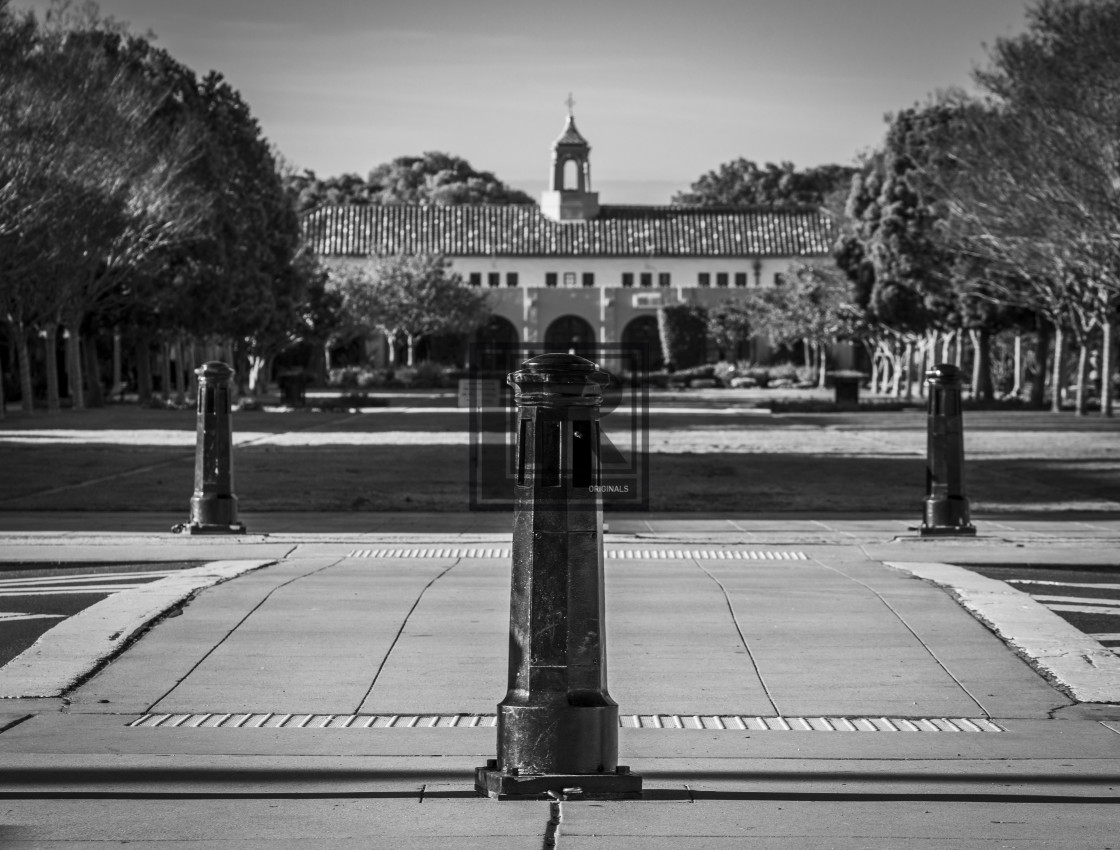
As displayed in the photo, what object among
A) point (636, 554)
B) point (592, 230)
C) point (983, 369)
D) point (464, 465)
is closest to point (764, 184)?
point (592, 230)

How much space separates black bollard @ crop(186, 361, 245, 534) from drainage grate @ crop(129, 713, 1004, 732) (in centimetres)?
732

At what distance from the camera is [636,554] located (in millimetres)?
13445

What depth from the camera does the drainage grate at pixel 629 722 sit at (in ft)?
24.7

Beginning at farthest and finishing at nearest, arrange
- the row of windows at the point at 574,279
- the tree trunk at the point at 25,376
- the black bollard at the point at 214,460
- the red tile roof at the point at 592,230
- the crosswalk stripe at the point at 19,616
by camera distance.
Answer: the row of windows at the point at 574,279, the red tile roof at the point at 592,230, the tree trunk at the point at 25,376, the black bollard at the point at 214,460, the crosswalk stripe at the point at 19,616

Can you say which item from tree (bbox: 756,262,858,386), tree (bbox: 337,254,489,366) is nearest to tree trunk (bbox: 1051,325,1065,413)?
tree (bbox: 756,262,858,386)

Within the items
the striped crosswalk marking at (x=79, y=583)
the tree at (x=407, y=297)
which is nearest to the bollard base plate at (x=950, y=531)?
the striped crosswalk marking at (x=79, y=583)

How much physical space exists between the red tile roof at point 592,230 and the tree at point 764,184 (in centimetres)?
2831

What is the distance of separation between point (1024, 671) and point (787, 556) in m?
4.83

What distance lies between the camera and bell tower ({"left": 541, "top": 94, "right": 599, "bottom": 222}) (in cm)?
11394

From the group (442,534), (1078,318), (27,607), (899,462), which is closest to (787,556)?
(442,534)

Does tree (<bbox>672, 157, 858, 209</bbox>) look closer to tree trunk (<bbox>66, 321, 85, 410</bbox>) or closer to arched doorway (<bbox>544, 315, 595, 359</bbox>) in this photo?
arched doorway (<bbox>544, 315, 595, 359</bbox>)

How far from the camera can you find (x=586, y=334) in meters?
110

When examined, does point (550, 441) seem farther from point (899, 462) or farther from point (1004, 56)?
point (1004, 56)

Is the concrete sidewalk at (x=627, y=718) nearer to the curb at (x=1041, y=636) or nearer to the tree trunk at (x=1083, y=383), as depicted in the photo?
the curb at (x=1041, y=636)
